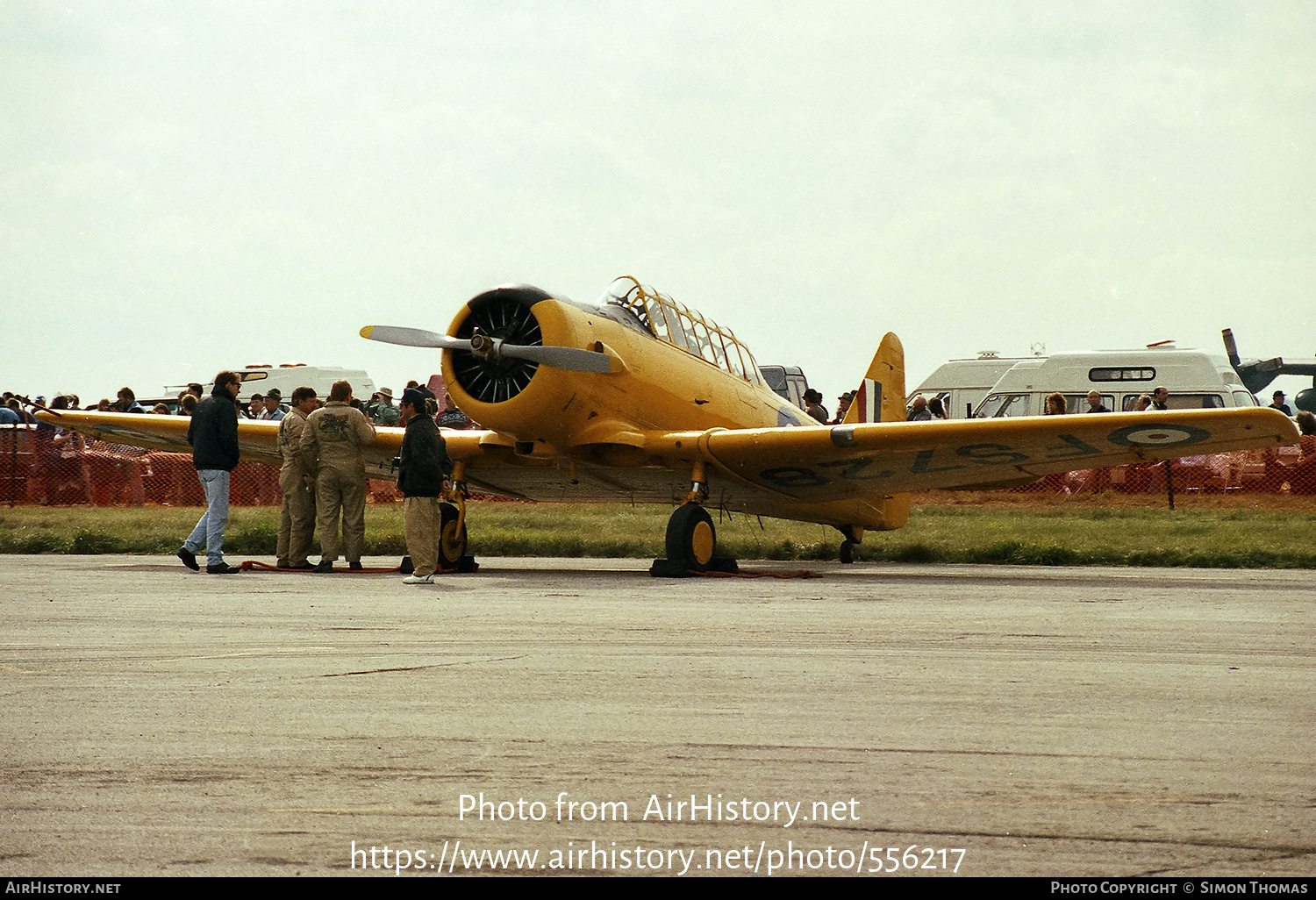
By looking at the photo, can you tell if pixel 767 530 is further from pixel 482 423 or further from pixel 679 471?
pixel 482 423

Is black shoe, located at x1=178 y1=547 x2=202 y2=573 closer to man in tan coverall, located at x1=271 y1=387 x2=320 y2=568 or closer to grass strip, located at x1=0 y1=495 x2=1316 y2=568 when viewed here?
man in tan coverall, located at x1=271 y1=387 x2=320 y2=568

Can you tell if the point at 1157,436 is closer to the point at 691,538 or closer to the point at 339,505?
the point at 691,538

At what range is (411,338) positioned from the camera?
13.1m

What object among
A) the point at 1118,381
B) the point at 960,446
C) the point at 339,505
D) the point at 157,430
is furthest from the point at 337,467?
the point at 1118,381

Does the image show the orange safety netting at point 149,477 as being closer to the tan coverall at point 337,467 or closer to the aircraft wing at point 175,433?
the aircraft wing at point 175,433

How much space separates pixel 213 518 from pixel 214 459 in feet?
2.06

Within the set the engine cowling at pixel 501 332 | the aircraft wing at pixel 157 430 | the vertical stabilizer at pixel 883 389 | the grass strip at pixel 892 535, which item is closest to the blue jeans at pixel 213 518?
the aircraft wing at pixel 157 430

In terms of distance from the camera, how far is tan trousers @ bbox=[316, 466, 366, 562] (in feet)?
44.3

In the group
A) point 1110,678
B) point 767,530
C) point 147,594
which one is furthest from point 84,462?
point 1110,678

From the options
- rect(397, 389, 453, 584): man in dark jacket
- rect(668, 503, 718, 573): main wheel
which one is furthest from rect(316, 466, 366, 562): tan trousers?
rect(668, 503, 718, 573): main wheel

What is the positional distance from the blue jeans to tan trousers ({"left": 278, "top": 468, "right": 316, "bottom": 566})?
0.59 metres

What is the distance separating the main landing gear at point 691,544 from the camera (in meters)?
12.8

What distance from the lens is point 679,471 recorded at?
1420 cm

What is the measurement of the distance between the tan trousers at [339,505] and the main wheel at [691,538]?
3.22m
